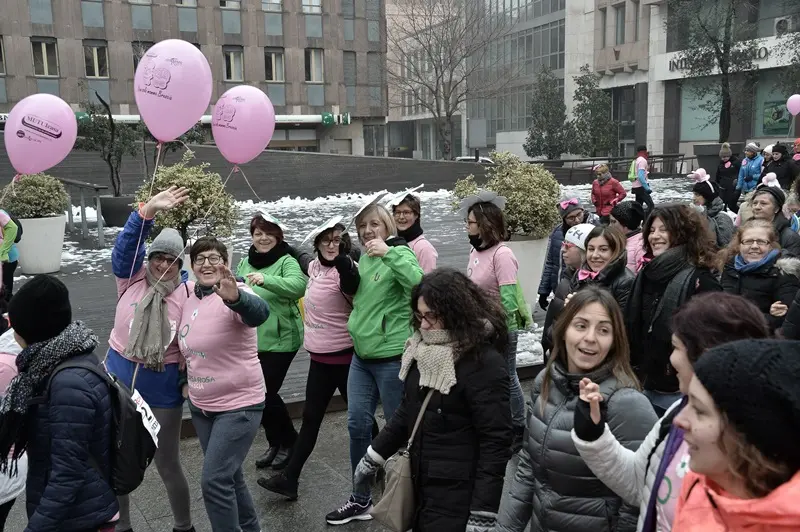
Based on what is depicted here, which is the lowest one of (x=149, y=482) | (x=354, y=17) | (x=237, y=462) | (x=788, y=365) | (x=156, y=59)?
(x=149, y=482)

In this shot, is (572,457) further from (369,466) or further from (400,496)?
(369,466)

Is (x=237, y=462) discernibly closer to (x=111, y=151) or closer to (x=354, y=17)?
(x=111, y=151)

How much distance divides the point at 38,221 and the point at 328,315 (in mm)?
9868

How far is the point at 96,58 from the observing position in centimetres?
3619

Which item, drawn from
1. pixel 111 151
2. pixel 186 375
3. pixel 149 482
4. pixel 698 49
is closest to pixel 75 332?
pixel 186 375

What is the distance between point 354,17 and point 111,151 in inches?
981

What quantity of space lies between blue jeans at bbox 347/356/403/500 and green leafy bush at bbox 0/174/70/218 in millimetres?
10519

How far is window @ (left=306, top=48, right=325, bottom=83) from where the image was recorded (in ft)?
134

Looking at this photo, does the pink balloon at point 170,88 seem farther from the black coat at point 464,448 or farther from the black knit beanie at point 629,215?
the black knit beanie at point 629,215

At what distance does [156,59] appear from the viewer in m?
5.44

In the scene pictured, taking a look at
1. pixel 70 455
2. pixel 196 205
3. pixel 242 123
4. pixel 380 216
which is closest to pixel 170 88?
pixel 242 123

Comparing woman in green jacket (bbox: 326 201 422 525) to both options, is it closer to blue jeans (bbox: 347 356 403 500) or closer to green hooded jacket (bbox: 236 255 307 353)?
blue jeans (bbox: 347 356 403 500)

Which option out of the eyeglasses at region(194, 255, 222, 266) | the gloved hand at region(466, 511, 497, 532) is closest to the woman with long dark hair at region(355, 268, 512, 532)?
the gloved hand at region(466, 511, 497, 532)

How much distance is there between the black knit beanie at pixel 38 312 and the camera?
298cm
